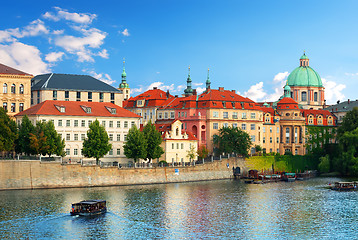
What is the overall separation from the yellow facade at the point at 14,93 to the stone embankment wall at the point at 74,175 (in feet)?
90.5

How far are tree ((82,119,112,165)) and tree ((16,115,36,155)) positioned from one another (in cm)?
1151

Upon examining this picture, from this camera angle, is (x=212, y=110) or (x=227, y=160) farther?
(x=212, y=110)

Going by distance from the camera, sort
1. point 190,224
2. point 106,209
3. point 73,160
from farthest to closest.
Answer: point 73,160 < point 106,209 < point 190,224

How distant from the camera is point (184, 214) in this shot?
89.8m

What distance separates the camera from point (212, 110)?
161 m

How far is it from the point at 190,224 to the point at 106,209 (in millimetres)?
14361

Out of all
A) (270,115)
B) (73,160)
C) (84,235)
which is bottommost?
(84,235)

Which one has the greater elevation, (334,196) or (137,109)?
(137,109)

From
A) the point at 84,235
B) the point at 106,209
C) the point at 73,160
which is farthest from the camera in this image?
the point at 73,160

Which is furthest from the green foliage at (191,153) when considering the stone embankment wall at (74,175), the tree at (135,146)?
the tree at (135,146)

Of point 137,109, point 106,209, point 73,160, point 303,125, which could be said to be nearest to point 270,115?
point 303,125

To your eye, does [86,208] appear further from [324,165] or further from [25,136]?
[324,165]

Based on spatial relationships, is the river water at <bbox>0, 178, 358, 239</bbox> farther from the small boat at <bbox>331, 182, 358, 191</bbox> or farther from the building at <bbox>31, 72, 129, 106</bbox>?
the building at <bbox>31, 72, 129, 106</bbox>

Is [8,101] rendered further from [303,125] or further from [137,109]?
[303,125]
